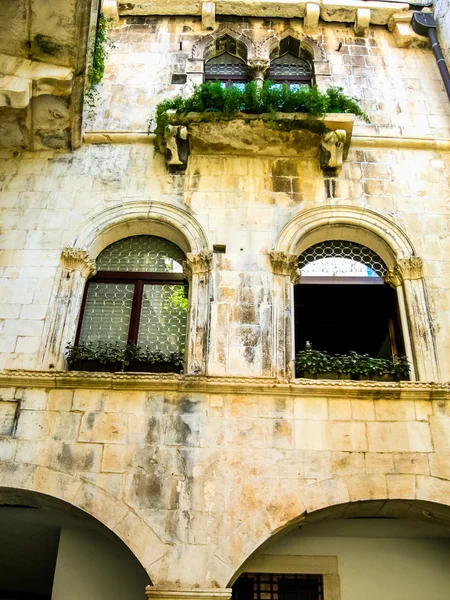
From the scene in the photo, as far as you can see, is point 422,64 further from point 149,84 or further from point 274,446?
point 274,446

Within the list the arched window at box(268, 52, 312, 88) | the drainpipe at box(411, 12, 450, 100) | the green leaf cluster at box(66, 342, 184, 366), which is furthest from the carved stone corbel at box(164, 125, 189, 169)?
the drainpipe at box(411, 12, 450, 100)

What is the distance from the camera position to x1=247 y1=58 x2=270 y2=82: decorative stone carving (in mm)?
10671

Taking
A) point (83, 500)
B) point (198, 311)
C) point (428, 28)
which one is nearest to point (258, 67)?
point (428, 28)

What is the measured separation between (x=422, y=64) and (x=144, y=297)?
256 inches

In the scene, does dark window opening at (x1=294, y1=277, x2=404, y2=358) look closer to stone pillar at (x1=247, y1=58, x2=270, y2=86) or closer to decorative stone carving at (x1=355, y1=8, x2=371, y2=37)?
stone pillar at (x1=247, y1=58, x2=270, y2=86)

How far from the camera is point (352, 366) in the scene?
7504mm

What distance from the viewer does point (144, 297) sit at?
862 centimetres

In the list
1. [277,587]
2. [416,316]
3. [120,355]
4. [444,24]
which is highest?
[444,24]

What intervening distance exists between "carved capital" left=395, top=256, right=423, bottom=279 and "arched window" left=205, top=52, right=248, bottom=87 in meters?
4.49

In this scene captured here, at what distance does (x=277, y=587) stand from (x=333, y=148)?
5930 millimetres

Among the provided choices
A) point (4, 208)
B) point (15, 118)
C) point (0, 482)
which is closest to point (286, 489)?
point (0, 482)

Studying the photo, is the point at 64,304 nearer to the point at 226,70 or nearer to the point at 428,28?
the point at 226,70

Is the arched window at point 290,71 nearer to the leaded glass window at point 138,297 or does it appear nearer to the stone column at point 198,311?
the leaded glass window at point 138,297

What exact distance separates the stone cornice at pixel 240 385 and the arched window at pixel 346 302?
1062 mm
